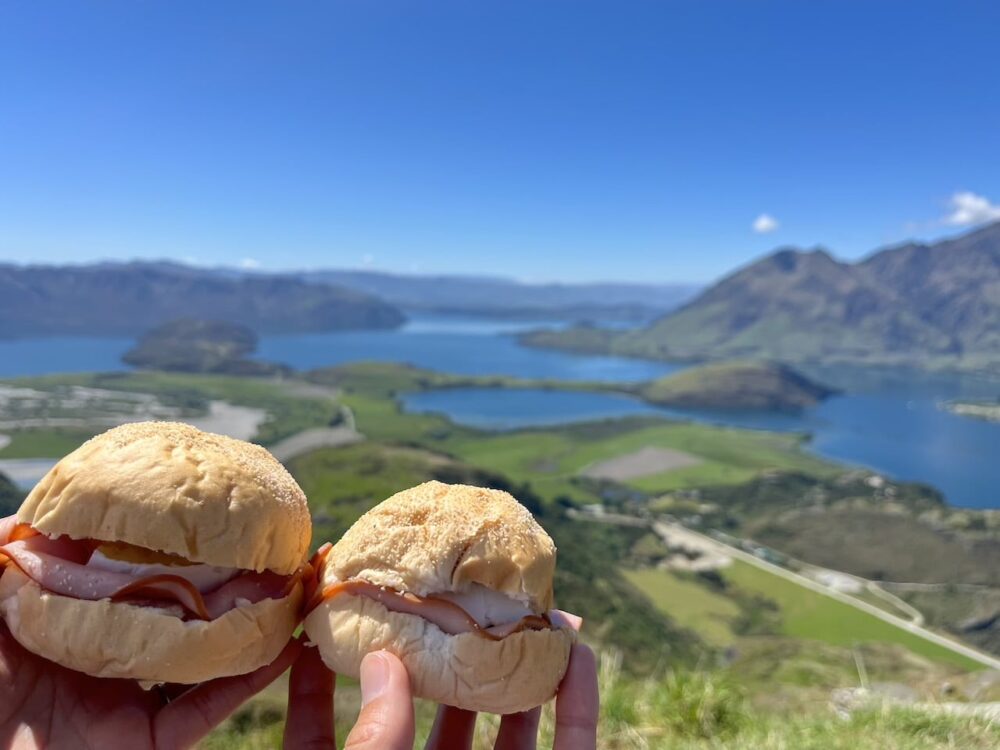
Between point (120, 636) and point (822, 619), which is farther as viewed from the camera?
point (822, 619)

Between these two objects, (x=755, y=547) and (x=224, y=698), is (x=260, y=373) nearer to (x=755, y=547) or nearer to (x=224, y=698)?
(x=755, y=547)

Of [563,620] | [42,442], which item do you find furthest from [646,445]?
[563,620]

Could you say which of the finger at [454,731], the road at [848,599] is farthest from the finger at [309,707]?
the road at [848,599]

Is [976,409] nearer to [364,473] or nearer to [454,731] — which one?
[364,473]

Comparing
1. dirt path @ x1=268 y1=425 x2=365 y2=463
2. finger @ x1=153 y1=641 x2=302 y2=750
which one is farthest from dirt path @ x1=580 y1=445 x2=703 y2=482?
finger @ x1=153 y1=641 x2=302 y2=750

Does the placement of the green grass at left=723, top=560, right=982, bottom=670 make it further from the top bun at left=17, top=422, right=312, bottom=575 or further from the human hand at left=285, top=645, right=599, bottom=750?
the top bun at left=17, top=422, right=312, bottom=575

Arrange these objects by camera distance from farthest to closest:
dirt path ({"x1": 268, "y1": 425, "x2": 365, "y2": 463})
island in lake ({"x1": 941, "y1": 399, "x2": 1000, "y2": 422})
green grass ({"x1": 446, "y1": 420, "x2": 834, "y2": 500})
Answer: island in lake ({"x1": 941, "y1": 399, "x2": 1000, "y2": 422})
green grass ({"x1": 446, "y1": 420, "x2": 834, "y2": 500})
dirt path ({"x1": 268, "y1": 425, "x2": 365, "y2": 463})
